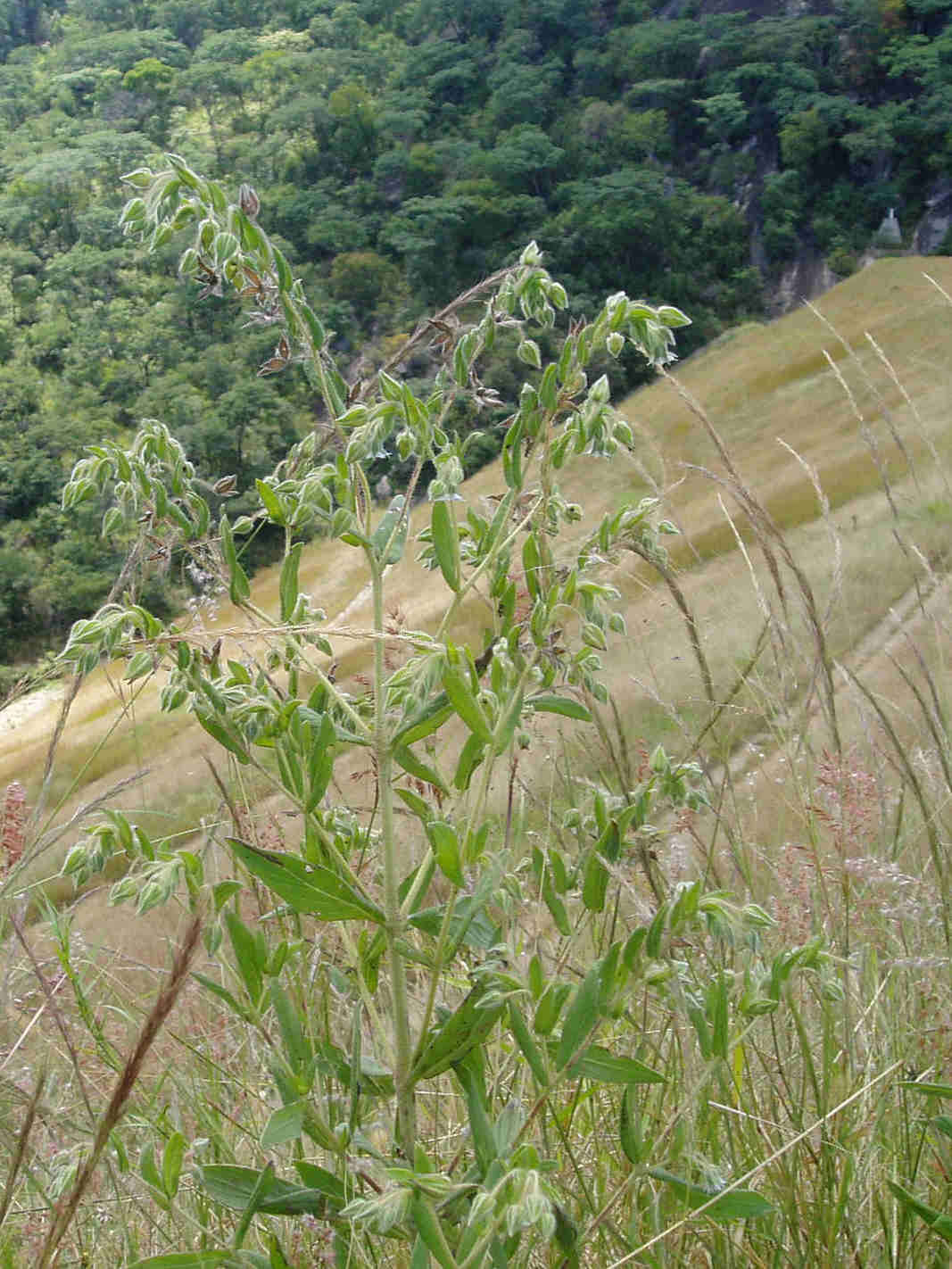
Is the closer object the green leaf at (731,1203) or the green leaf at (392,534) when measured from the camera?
the green leaf at (731,1203)

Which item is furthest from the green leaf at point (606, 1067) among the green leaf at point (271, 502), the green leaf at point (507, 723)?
the green leaf at point (271, 502)

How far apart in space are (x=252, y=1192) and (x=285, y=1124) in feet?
0.36

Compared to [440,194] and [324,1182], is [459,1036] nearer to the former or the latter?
[324,1182]

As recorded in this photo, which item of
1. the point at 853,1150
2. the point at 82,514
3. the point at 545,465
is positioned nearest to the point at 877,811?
the point at 853,1150

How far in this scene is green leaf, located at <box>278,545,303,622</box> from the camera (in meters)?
1.62

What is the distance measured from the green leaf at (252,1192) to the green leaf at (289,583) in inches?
30.6

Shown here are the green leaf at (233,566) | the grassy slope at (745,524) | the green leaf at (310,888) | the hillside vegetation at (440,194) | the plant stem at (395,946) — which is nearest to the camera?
the green leaf at (310,888)

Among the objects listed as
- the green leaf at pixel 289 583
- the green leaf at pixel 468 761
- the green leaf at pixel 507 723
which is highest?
the green leaf at pixel 289 583

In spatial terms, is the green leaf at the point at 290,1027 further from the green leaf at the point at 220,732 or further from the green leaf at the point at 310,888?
the green leaf at the point at 220,732

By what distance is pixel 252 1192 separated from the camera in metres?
1.41

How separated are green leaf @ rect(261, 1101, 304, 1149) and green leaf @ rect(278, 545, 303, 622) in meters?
0.70

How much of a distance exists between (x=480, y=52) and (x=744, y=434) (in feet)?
210

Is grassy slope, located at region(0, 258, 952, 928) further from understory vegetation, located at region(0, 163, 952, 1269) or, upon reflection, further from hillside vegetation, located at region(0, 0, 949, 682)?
hillside vegetation, located at region(0, 0, 949, 682)

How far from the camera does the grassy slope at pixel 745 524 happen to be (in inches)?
376
